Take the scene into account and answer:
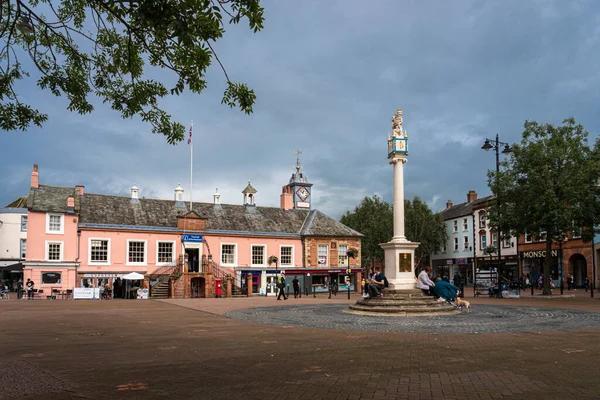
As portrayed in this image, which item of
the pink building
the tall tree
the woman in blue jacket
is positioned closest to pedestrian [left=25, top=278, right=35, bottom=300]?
the pink building

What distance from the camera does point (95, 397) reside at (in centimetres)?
659

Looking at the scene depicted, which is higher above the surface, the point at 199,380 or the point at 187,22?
the point at 187,22

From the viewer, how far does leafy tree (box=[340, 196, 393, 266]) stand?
2382 inches

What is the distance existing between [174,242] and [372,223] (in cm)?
2766

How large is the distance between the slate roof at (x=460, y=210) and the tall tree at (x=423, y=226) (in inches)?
59.0

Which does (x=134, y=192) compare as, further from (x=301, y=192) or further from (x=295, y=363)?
(x=295, y=363)

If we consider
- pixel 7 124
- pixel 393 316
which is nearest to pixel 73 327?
pixel 7 124

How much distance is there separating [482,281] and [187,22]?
102 ft

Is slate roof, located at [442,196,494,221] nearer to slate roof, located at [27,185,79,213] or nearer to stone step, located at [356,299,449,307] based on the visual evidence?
stone step, located at [356,299,449,307]

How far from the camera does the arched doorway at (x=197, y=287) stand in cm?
3750

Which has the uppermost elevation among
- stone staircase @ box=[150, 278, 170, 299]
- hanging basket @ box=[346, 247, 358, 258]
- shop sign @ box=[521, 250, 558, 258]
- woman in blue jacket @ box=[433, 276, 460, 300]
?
hanging basket @ box=[346, 247, 358, 258]

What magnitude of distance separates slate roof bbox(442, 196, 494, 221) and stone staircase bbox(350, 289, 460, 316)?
3996cm

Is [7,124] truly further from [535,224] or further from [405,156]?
[535,224]

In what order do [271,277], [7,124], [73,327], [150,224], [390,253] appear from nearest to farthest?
[7,124] < [73,327] < [390,253] < [150,224] < [271,277]
